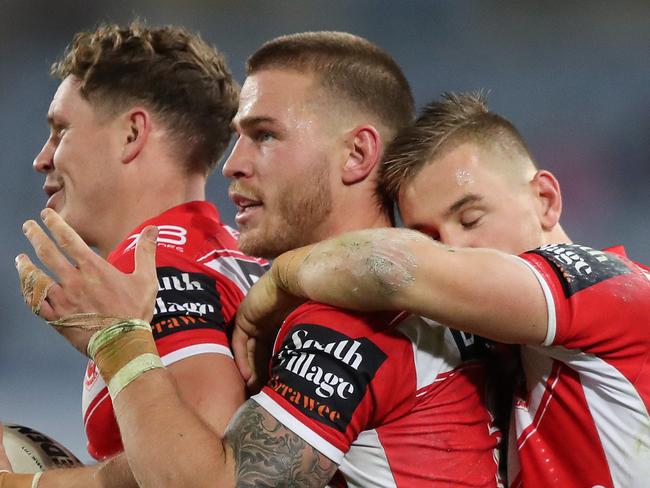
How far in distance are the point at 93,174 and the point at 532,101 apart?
15.7 feet

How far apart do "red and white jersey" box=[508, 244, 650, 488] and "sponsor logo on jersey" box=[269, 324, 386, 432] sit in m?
0.39

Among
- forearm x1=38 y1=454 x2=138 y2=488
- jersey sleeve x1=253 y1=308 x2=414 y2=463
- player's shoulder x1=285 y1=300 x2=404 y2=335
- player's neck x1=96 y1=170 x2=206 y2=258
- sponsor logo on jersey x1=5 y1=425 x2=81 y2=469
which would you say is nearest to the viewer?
jersey sleeve x1=253 y1=308 x2=414 y2=463

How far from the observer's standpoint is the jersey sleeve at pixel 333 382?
6.74ft

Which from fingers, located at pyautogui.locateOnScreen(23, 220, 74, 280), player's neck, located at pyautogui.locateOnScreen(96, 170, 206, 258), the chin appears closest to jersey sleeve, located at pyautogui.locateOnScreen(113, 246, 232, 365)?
the chin

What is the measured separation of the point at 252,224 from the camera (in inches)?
107

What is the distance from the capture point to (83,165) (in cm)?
320

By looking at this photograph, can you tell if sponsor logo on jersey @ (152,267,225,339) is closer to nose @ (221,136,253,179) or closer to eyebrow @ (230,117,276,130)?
nose @ (221,136,253,179)

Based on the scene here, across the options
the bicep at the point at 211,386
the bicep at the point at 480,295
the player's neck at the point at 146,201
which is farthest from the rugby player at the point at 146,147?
the bicep at the point at 480,295

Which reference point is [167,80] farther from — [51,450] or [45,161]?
[51,450]

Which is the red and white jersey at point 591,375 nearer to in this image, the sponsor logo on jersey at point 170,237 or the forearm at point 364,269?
the forearm at point 364,269

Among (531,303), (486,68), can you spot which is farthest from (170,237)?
(486,68)

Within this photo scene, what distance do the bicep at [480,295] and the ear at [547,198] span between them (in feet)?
1.97

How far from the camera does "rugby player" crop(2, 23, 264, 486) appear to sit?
9.43 ft

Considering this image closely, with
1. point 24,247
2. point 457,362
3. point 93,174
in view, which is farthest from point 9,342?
point 457,362
